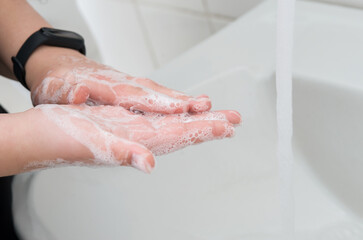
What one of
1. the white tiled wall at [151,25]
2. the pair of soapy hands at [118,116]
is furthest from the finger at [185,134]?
the white tiled wall at [151,25]

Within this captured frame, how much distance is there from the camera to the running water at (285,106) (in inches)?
20.2

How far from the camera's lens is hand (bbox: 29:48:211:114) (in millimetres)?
505

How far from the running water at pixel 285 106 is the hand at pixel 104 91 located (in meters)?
0.10

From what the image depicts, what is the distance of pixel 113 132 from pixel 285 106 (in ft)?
0.70

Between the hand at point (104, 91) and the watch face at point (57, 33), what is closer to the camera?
the hand at point (104, 91)

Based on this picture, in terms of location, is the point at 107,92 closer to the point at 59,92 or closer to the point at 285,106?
the point at 59,92

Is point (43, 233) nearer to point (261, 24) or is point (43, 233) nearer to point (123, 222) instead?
point (123, 222)

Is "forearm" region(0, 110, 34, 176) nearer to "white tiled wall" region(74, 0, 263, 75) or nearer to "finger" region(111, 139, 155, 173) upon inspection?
"finger" region(111, 139, 155, 173)

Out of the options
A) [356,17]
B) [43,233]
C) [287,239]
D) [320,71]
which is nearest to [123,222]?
[43,233]

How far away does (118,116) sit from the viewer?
1.59 ft

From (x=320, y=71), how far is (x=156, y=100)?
8.4 inches

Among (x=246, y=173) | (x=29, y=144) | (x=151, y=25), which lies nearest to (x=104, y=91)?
(x=29, y=144)

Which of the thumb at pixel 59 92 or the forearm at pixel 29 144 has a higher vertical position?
the thumb at pixel 59 92

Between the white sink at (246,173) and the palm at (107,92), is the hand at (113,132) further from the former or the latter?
the white sink at (246,173)
